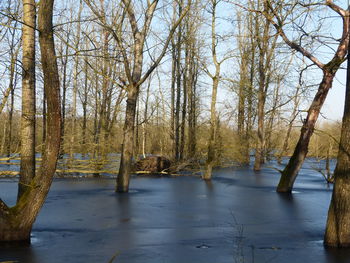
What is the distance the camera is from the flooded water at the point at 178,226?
6.50 metres

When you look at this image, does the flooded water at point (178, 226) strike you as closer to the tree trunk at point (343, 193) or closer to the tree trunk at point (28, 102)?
the tree trunk at point (343, 193)

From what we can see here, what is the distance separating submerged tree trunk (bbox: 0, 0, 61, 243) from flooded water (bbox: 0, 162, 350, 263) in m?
0.31

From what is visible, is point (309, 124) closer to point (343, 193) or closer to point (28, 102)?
point (343, 193)

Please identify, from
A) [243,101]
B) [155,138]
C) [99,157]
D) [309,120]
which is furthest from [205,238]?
[155,138]

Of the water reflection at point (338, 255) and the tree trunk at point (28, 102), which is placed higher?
the tree trunk at point (28, 102)

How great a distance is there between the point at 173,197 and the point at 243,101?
19.7m

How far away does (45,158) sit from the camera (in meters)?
6.63

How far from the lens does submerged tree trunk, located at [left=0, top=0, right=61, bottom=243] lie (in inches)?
257

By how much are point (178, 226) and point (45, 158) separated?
3297mm

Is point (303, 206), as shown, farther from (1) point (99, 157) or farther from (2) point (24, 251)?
(1) point (99, 157)

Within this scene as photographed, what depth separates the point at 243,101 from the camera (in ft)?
105

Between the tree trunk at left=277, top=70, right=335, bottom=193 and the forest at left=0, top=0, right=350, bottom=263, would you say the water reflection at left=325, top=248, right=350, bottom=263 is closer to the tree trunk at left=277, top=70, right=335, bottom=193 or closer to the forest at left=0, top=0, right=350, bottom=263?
the forest at left=0, top=0, right=350, bottom=263

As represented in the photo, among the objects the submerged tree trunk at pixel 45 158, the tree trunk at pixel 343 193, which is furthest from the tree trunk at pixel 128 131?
the tree trunk at pixel 343 193

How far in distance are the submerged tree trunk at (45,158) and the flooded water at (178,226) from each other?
312 mm
